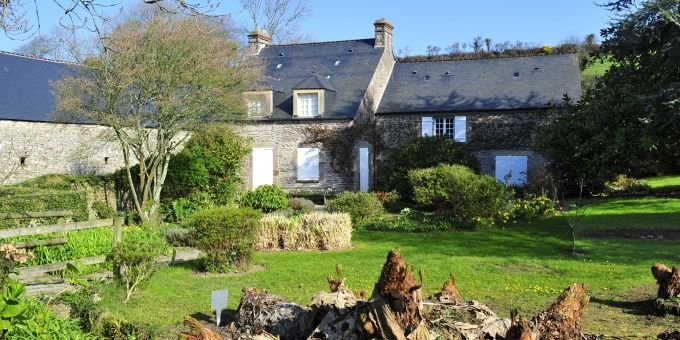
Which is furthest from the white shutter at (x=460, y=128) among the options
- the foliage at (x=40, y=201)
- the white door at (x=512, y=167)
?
the foliage at (x=40, y=201)

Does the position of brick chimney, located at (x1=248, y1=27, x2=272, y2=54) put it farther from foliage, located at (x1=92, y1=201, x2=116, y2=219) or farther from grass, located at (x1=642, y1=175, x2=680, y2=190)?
grass, located at (x1=642, y1=175, x2=680, y2=190)

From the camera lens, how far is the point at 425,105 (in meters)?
31.7

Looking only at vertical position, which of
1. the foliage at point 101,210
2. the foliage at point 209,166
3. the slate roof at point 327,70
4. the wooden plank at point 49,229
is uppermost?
the slate roof at point 327,70

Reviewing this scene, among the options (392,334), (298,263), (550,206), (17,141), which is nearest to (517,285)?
(298,263)

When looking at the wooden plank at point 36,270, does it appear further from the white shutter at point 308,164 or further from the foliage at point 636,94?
the white shutter at point 308,164

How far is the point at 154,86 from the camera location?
1981 centimetres

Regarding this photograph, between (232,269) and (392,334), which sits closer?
(392,334)

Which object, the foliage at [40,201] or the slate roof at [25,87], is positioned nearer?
the foliage at [40,201]

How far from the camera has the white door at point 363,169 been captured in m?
31.5

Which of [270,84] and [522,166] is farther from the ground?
[270,84]

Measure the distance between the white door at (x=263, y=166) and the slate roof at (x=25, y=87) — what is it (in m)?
9.70

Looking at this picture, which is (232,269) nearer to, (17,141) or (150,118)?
(150,118)

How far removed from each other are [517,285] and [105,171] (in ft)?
71.4

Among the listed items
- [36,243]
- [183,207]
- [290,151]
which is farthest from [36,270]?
[290,151]
